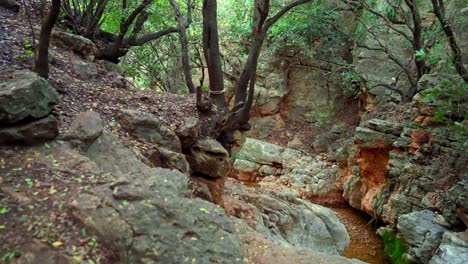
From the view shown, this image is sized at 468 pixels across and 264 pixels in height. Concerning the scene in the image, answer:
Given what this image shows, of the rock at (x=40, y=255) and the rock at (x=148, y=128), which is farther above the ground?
the rock at (x=148, y=128)

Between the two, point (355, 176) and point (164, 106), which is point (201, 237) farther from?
point (355, 176)

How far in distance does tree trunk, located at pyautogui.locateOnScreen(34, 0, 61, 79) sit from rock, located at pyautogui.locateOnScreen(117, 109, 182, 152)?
4.16ft

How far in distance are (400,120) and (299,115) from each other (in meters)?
6.82

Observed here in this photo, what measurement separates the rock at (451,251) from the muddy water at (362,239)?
2613mm

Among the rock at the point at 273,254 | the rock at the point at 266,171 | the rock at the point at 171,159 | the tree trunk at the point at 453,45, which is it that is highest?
the tree trunk at the point at 453,45

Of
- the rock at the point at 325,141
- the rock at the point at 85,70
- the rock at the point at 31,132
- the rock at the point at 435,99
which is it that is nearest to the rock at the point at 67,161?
the rock at the point at 31,132

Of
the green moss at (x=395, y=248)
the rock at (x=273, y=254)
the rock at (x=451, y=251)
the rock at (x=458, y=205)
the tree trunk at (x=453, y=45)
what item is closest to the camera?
the rock at (x=273, y=254)

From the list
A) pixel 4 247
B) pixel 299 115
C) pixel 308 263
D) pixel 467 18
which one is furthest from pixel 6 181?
pixel 299 115

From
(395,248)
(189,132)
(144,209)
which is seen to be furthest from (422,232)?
(144,209)

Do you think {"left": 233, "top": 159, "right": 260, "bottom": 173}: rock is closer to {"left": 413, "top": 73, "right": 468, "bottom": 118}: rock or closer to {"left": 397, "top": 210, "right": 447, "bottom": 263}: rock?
{"left": 413, "top": 73, "right": 468, "bottom": 118}: rock

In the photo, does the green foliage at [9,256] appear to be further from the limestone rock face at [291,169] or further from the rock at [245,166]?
the rock at [245,166]

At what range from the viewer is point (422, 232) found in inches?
344

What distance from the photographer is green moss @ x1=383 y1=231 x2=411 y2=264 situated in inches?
379

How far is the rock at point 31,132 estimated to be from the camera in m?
3.79
